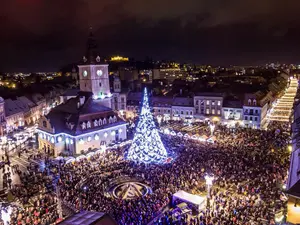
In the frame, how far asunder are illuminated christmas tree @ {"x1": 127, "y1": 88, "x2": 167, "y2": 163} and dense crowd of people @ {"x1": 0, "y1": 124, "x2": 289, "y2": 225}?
1599 mm

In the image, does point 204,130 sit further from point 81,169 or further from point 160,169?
point 81,169

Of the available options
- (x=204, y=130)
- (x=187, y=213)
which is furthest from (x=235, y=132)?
(x=187, y=213)

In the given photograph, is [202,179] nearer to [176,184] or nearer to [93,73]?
[176,184]

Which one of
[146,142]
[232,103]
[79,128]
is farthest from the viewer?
[232,103]

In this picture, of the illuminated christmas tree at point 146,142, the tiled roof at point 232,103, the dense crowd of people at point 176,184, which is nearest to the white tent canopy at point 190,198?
the dense crowd of people at point 176,184

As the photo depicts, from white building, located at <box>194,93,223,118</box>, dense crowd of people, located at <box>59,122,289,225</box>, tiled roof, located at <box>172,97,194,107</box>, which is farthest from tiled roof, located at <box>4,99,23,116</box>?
white building, located at <box>194,93,223,118</box>

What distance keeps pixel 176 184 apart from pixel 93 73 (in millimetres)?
32118

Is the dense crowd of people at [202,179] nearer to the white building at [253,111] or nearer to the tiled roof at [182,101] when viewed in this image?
the white building at [253,111]

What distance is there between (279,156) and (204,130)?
1890 cm

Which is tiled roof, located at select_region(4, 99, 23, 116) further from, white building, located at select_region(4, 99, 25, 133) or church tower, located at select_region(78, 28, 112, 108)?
church tower, located at select_region(78, 28, 112, 108)

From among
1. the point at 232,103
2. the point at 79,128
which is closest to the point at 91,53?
the point at 79,128

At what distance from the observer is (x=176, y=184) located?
2834 centimetres

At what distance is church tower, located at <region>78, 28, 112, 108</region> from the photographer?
5281cm

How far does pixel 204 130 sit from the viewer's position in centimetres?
5253
